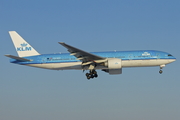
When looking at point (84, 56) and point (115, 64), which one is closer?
point (115, 64)

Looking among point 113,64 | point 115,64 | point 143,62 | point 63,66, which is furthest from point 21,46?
point 143,62

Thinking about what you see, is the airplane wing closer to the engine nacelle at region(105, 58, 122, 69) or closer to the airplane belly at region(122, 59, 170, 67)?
the engine nacelle at region(105, 58, 122, 69)

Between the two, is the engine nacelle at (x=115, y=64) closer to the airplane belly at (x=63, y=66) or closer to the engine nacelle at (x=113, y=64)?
the engine nacelle at (x=113, y=64)

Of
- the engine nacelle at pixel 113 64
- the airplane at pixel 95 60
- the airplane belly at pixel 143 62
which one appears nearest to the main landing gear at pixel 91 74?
the airplane at pixel 95 60

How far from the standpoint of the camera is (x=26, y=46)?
55.8m

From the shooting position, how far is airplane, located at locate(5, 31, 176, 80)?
5028 cm

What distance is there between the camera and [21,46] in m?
55.8

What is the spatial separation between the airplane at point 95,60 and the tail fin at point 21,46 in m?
1.03

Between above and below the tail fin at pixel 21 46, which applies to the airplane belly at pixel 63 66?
below

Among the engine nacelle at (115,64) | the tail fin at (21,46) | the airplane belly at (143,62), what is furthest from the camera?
the tail fin at (21,46)

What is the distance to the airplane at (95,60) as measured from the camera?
50281mm

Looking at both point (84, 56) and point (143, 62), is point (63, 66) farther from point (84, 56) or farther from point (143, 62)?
point (143, 62)

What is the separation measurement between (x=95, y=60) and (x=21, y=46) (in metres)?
13.2

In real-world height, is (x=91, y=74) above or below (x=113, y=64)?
→ below
